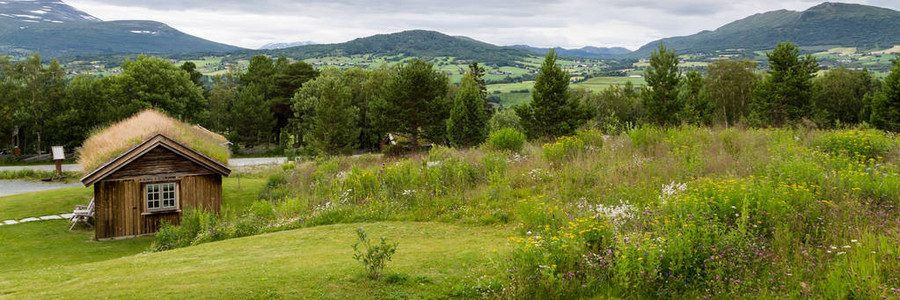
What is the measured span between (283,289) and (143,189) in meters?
15.3

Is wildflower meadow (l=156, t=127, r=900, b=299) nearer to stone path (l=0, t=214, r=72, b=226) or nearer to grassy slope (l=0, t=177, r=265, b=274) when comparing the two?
grassy slope (l=0, t=177, r=265, b=274)

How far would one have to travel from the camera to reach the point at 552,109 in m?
42.3

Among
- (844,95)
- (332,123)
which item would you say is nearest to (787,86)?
(844,95)

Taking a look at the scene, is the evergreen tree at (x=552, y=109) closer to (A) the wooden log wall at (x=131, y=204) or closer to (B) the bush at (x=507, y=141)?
(B) the bush at (x=507, y=141)

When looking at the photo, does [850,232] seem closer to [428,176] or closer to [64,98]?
[428,176]

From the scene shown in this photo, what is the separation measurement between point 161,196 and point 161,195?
0.12 feet

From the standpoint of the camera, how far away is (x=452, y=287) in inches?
229

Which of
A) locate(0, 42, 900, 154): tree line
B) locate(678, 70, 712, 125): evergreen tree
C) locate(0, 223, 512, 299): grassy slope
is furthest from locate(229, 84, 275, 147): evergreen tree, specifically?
locate(0, 223, 512, 299): grassy slope

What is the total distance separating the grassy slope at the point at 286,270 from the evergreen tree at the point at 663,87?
4308cm

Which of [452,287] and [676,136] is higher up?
[676,136]

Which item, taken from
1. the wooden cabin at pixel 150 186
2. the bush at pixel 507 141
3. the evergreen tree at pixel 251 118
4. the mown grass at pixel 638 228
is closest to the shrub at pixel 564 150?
the mown grass at pixel 638 228

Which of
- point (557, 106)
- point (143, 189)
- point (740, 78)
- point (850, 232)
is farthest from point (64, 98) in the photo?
point (740, 78)

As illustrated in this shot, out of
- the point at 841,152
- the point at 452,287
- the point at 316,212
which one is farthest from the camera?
the point at 316,212

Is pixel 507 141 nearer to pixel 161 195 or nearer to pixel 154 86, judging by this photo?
pixel 161 195
